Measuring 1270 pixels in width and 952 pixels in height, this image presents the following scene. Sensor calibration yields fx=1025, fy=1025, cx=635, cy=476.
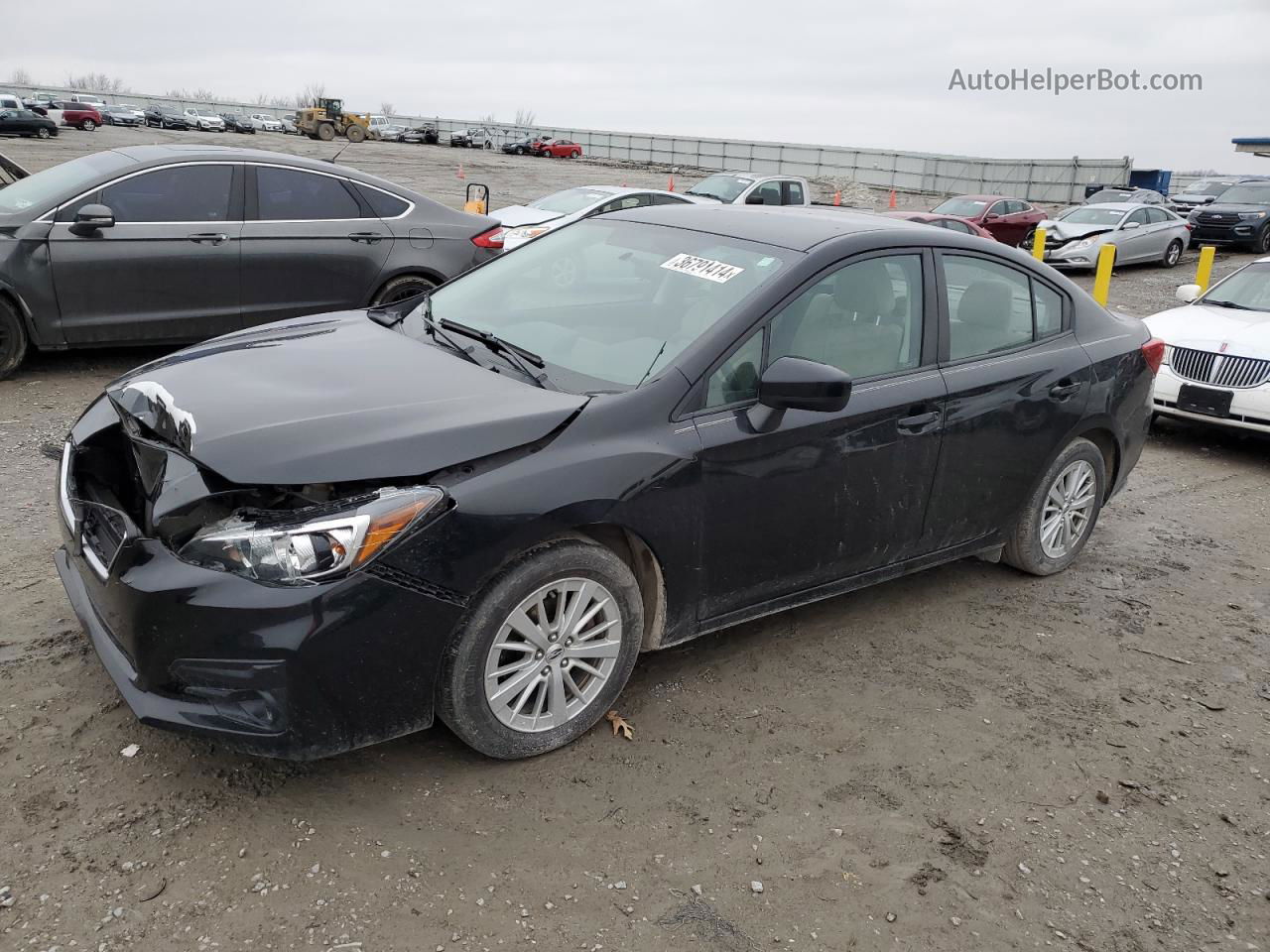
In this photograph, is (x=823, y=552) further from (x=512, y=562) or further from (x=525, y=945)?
(x=525, y=945)

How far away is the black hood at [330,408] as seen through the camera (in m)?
2.91

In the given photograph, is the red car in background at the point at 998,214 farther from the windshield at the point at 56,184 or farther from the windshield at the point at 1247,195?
the windshield at the point at 56,184

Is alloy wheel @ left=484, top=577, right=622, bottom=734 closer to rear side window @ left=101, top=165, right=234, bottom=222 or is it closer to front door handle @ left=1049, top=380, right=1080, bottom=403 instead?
front door handle @ left=1049, top=380, right=1080, bottom=403

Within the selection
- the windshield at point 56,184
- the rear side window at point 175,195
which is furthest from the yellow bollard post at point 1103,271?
the windshield at point 56,184

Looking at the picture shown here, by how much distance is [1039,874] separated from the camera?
9.93 feet

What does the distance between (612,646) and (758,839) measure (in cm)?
76

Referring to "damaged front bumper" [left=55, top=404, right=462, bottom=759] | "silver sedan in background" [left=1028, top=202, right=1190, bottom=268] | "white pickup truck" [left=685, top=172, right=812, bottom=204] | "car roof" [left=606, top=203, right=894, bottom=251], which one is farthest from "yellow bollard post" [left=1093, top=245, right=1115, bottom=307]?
"damaged front bumper" [left=55, top=404, right=462, bottom=759]

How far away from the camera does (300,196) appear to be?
7.94 m

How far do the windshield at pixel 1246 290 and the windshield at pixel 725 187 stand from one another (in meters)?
9.79

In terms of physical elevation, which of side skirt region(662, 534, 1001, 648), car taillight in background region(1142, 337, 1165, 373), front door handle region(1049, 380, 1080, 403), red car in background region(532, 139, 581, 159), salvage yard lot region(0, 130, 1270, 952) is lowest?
salvage yard lot region(0, 130, 1270, 952)

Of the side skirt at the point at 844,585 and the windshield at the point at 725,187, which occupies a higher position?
the windshield at the point at 725,187

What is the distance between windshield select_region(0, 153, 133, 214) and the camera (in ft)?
23.3

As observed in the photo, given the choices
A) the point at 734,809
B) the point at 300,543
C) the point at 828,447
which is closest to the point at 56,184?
the point at 300,543

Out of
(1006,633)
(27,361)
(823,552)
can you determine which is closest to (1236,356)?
(1006,633)
